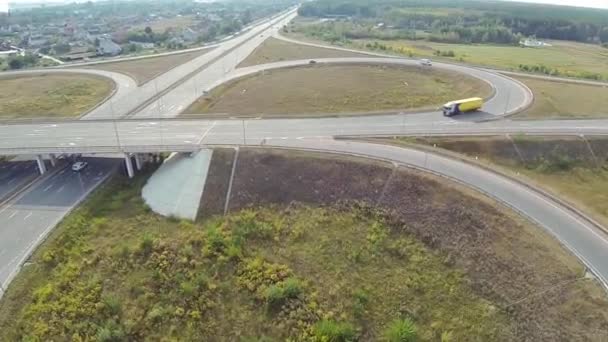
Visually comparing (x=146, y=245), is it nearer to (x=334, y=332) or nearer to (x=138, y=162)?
(x=138, y=162)

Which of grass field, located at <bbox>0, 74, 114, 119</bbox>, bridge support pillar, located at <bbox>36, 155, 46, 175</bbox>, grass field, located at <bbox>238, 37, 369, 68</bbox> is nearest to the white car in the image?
bridge support pillar, located at <bbox>36, 155, 46, 175</bbox>

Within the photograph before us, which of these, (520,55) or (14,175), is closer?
(14,175)

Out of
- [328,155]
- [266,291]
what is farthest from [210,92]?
[266,291]

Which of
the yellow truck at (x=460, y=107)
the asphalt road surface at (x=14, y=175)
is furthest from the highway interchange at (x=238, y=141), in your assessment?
the yellow truck at (x=460, y=107)

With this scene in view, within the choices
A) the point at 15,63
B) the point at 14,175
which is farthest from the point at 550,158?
the point at 15,63

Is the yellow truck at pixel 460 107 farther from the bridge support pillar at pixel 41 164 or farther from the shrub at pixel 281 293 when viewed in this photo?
the bridge support pillar at pixel 41 164

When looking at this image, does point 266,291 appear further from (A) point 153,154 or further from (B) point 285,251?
(A) point 153,154

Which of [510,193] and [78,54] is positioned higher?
[78,54]
